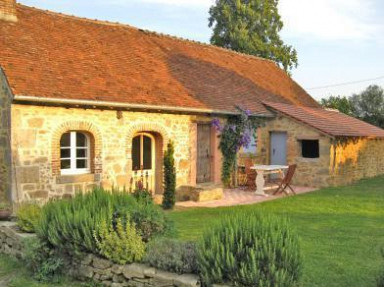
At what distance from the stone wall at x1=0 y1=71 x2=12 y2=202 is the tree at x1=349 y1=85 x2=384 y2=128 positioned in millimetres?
29055

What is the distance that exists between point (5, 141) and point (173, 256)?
23.1 ft

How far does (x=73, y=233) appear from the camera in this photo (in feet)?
19.3

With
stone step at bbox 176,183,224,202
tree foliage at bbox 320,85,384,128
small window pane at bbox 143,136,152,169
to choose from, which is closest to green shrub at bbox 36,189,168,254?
stone step at bbox 176,183,224,202

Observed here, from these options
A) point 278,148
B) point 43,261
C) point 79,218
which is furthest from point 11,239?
point 278,148

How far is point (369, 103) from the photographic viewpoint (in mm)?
35125

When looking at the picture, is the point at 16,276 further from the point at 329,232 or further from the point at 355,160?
the point at 355,160

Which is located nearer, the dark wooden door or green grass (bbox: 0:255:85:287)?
green grass (bbox: 0:255:85:287)

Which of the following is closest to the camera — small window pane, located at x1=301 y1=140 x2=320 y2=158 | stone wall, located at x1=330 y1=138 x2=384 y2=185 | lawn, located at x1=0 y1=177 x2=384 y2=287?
lawn, located at x1=0 y1=177 x2=384 y2=287

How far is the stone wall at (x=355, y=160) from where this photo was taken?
16609 millimetres

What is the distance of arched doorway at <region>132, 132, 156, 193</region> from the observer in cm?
1309

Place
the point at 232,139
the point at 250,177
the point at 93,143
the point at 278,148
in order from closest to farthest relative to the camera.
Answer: the point at 93,143
the point at 250,177
the point at 232,139
the point at 278,148

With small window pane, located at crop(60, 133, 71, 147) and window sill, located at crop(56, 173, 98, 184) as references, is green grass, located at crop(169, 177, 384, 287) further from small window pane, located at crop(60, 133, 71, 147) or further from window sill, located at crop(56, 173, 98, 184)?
small window pane, located at crop(60, 133, 71, 147)

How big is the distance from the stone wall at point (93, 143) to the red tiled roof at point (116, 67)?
0.54 metres

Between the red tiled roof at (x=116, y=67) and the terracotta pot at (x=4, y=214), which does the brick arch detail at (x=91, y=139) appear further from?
the terracotta pot at (x=4, y=214)
